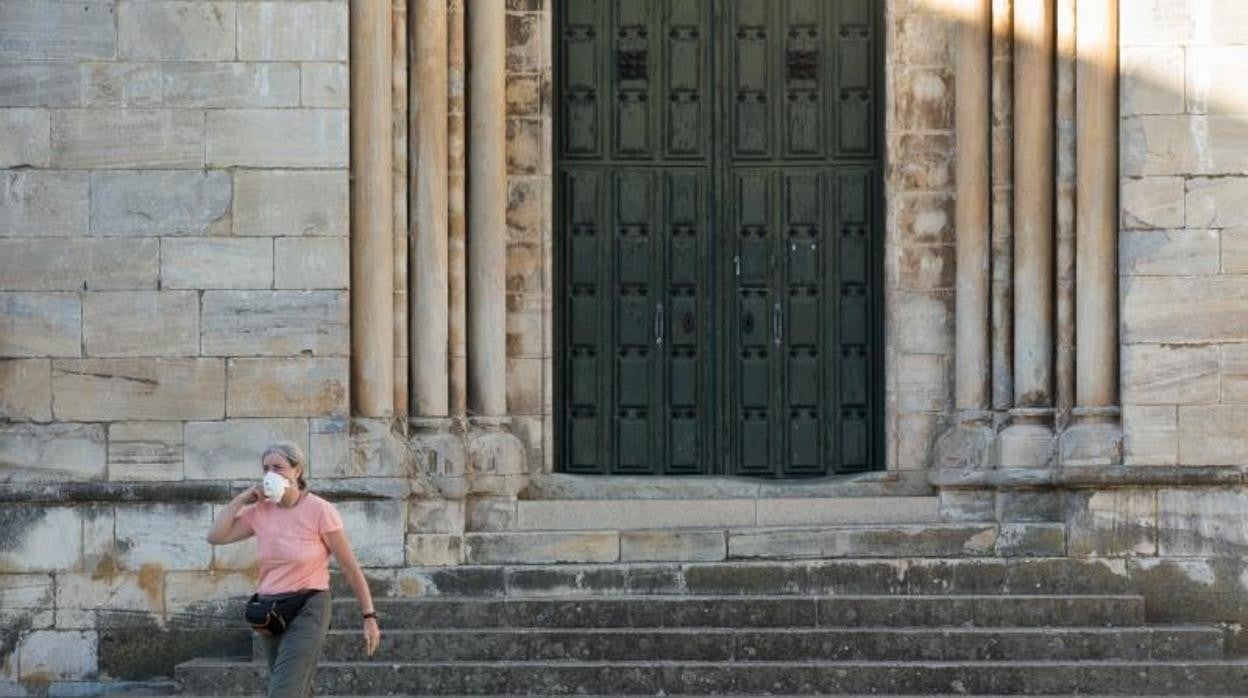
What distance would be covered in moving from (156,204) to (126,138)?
371 mm

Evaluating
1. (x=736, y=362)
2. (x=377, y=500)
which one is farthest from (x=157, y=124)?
(x=736, y=362)

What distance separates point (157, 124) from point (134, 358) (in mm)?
1188

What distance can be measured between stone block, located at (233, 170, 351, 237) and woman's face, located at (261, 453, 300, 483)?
10.5 feet

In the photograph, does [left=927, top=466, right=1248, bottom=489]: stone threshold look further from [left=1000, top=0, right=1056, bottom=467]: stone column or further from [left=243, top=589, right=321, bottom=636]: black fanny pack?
[left=243, top=589, right=321, bottom=636]: black fanny pack

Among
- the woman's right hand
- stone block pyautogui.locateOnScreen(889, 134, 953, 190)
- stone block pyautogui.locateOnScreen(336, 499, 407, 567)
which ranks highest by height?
stone block pyautogui.locateOnScreen(889, 134, 953, 190)

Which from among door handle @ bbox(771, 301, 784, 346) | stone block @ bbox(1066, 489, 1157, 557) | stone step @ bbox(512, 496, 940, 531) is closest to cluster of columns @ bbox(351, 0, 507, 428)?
stone step @ bbox(512, 496, 940, 531)

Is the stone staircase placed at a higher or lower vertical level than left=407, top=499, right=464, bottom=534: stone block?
lower

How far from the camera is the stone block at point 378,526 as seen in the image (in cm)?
1543

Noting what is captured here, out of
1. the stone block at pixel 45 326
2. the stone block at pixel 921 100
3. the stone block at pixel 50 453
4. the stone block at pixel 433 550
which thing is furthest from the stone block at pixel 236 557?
the stone block at pixel 921 100

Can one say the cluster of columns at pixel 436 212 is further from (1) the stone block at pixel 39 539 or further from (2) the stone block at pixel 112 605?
(1) the stone block at pixel 39 539

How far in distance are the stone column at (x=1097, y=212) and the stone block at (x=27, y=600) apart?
17.1 ft

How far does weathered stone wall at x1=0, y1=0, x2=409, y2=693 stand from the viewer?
15.4 meters

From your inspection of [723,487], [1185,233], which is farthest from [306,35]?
[1185,233]

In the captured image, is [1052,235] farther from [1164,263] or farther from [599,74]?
[599,74]
